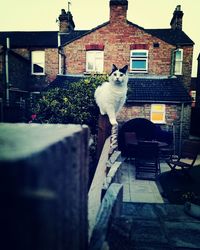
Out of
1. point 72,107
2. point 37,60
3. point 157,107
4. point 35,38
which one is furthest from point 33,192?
point 35,38

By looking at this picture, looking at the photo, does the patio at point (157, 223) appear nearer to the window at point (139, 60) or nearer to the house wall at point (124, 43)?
the window at point (139, 60)

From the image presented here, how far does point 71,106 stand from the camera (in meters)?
7.11

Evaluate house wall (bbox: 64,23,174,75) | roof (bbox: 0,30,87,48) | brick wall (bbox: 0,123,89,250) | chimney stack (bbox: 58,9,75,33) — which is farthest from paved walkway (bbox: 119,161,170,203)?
chimney stack (bbox: 58,9,75,33)

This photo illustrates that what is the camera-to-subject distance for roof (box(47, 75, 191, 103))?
41.9ft

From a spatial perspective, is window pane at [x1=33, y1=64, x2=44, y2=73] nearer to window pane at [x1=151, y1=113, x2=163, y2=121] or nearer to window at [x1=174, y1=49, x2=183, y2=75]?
window pane at [x1=151, y1=113, x2=163, y2=121]

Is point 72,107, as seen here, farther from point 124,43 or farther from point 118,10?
point 118,10

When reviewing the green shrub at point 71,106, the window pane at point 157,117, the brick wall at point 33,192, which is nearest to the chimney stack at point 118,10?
the window pane at point 157,117

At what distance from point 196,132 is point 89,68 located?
11758 mm

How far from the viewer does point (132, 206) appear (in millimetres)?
5246

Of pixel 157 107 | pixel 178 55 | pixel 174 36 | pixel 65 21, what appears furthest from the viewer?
pixel 65 21

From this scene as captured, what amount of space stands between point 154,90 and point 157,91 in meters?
0.20

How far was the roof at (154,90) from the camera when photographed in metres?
12.8

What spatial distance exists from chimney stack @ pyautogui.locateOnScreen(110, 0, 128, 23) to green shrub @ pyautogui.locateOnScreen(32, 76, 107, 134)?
851 centimetres

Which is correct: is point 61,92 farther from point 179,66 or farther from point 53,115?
point 179,66
